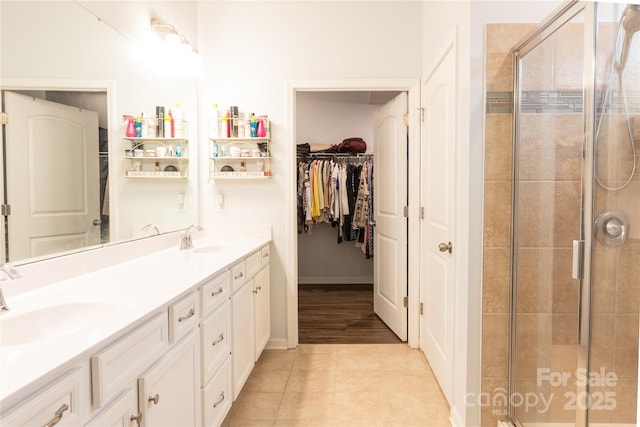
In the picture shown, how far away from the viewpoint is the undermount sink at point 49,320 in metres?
0.94

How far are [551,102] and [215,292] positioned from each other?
66.2 inches

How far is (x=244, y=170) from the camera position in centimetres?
270

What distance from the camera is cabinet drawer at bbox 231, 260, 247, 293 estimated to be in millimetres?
1818

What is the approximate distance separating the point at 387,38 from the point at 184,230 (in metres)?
2.05

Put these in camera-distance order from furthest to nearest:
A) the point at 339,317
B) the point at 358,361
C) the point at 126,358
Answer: the point at 339,317, the point at 358,361, the point at 126,358

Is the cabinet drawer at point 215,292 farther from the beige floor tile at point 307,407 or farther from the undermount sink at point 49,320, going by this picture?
the beige floor tile at point 307,407

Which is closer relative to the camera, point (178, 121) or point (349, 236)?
point (178, 121)

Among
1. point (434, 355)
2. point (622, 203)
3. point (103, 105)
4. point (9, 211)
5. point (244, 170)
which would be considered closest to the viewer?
point (9, 211)

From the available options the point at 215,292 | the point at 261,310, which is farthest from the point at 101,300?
the point at 261,310

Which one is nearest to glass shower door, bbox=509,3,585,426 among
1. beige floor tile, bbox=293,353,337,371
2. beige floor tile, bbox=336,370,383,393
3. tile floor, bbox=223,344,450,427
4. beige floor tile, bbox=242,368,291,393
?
tile floor, bbox=223,344,450,427

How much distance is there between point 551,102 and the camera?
1.50 metres

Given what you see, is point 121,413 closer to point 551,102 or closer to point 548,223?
point 548,223

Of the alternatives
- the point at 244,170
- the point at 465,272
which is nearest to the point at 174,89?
the point at 244,170

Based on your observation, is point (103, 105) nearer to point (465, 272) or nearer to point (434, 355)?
point (465, 272)
